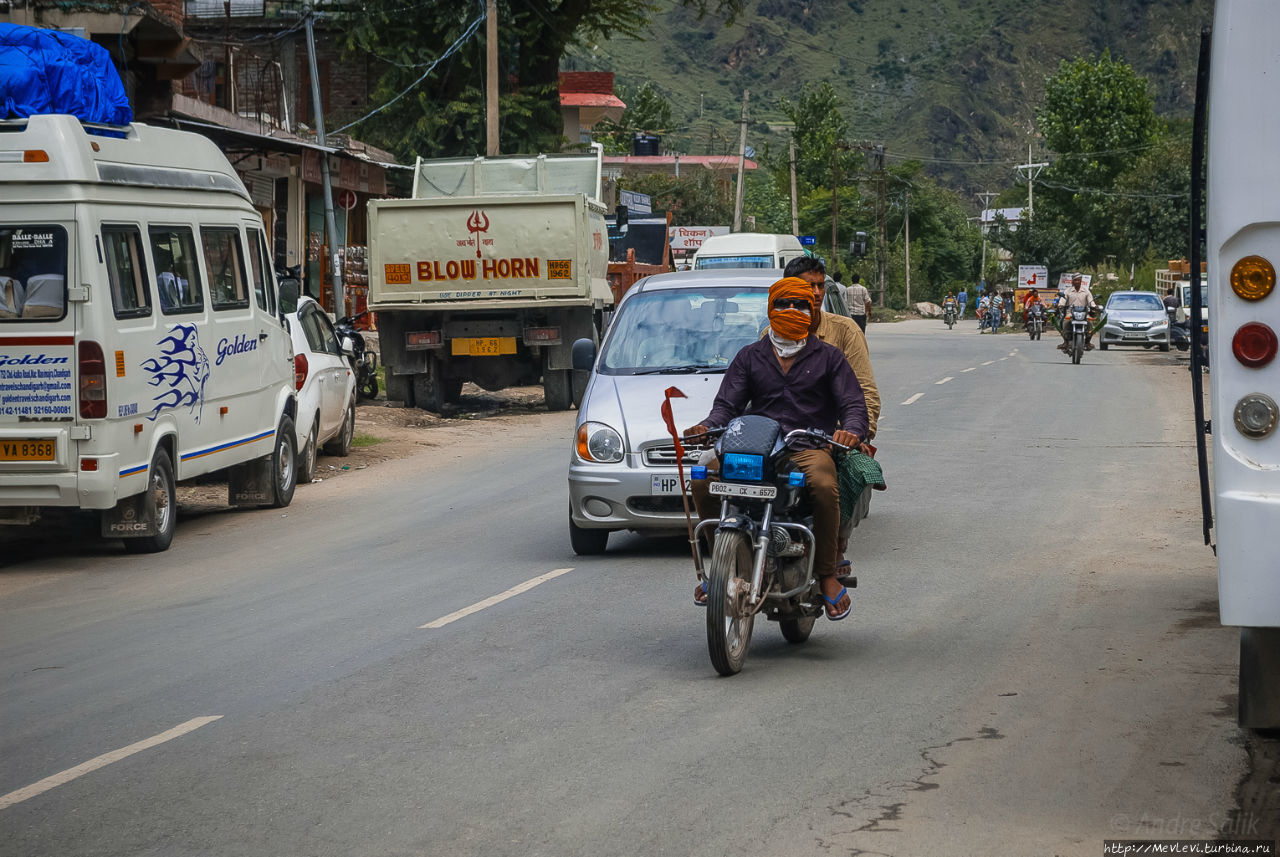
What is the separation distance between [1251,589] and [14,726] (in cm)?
473

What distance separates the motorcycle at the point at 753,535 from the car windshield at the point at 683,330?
13.2 feet

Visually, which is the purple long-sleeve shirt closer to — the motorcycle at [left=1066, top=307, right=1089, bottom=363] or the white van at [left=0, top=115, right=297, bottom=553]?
the white van at [left=0, top=115, right=297, bottom=553]

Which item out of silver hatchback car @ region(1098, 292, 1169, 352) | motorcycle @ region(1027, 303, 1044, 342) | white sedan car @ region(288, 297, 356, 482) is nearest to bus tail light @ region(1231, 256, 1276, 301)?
white sedan car @ region(288, 297, 356, 482)

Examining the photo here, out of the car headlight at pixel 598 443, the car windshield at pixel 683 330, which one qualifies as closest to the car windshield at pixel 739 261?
the car windshield at pixel 683 330

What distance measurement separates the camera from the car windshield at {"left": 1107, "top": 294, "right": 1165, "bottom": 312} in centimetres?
4159

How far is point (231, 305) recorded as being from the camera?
1296 cm

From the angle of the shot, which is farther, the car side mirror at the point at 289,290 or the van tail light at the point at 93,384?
the car side mirror at the point at 289,290

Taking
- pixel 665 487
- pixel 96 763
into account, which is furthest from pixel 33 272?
pixel 96 763

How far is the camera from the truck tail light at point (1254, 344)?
4.95 metres

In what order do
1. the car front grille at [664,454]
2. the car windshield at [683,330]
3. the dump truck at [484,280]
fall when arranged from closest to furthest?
1. the car front grille at [664,454]
2. the car windshield at [683,330]
3. the dump truck at [484,280]

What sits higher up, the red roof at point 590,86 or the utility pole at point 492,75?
the red roof at point 590,86

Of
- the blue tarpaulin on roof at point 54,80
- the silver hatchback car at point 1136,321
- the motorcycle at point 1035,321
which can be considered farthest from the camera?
the motorcycle at point 1035,321

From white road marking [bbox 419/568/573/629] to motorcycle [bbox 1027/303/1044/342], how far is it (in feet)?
141

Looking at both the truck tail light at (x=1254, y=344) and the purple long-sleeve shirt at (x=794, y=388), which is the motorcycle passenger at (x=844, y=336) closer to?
the purple long-sleeve shirt at (x=794, y=388)
